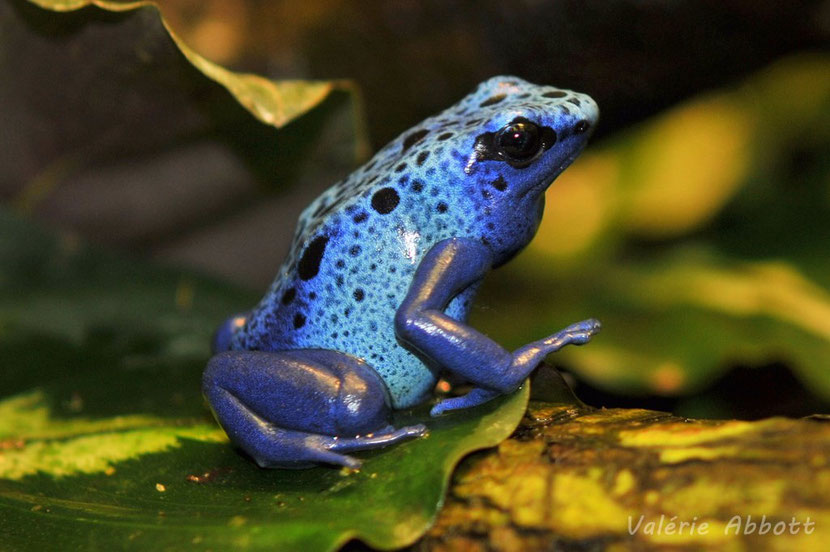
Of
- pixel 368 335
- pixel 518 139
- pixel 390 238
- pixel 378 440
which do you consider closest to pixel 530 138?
pixel 518 139

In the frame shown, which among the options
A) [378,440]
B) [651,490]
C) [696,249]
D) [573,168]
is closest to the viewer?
[651,490]

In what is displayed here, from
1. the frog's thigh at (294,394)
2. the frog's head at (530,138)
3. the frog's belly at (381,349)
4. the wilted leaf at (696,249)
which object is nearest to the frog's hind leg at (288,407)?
the frog's thigh at (294,394)

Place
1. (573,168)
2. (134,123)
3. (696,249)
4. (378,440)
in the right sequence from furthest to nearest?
(573,168) < (696,249) < (134,123) < (378,440)

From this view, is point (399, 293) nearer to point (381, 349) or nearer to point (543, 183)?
point (381, 349)

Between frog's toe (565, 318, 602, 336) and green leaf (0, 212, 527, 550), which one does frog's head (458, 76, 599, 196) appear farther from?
green leaf (0, 212, 527, 550)

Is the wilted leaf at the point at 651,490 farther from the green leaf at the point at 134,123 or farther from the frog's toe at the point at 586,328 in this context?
the green leaf at the point at 134,123

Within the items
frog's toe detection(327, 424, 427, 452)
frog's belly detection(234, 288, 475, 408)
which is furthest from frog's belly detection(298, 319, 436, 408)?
frog's toe detection(327, 424, 427, 452)
